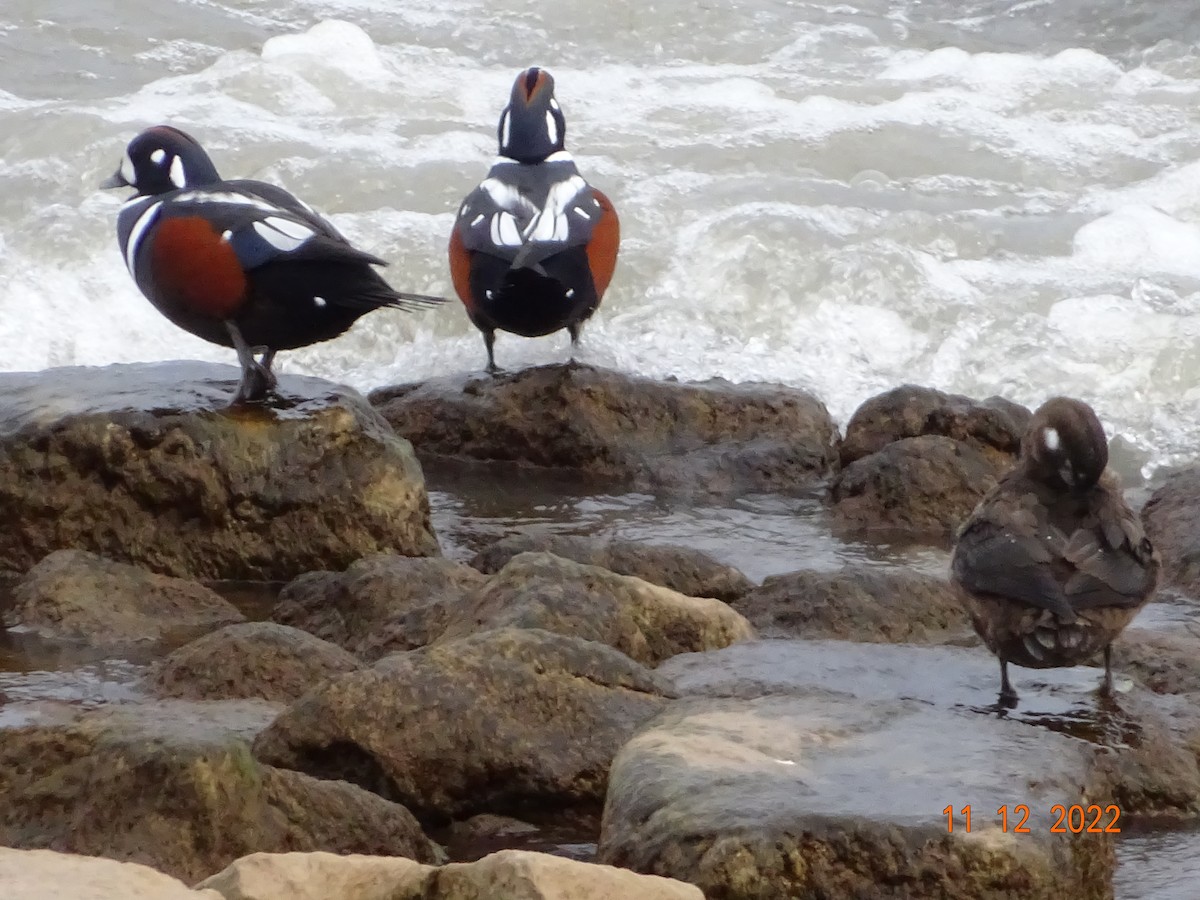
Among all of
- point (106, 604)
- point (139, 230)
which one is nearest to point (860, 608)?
point (106, 604)

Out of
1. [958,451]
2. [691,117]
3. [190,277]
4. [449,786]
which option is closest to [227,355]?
[190,277]

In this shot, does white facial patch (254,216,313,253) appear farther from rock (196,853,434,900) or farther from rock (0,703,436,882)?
rock (196,853,434,900)

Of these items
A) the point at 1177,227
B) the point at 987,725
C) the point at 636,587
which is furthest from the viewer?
the point at 1177,227

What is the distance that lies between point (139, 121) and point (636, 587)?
8667 millimetres

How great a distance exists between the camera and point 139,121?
12.1 metres

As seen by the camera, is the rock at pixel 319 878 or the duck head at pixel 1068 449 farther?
the duck head at pixel 1068 449

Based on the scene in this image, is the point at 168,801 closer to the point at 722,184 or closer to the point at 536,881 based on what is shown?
the point at 536,881

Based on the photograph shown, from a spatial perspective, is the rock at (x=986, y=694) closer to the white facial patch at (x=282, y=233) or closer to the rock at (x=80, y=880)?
the rock at (x=80, y=880)

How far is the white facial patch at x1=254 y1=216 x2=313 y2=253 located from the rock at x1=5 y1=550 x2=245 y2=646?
45.2 inches

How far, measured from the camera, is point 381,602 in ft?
16.1

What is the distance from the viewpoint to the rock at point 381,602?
15.5 feet

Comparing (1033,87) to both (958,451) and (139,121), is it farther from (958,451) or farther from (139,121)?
(958,451)

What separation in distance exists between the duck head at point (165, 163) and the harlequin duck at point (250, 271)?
0.32 meters
